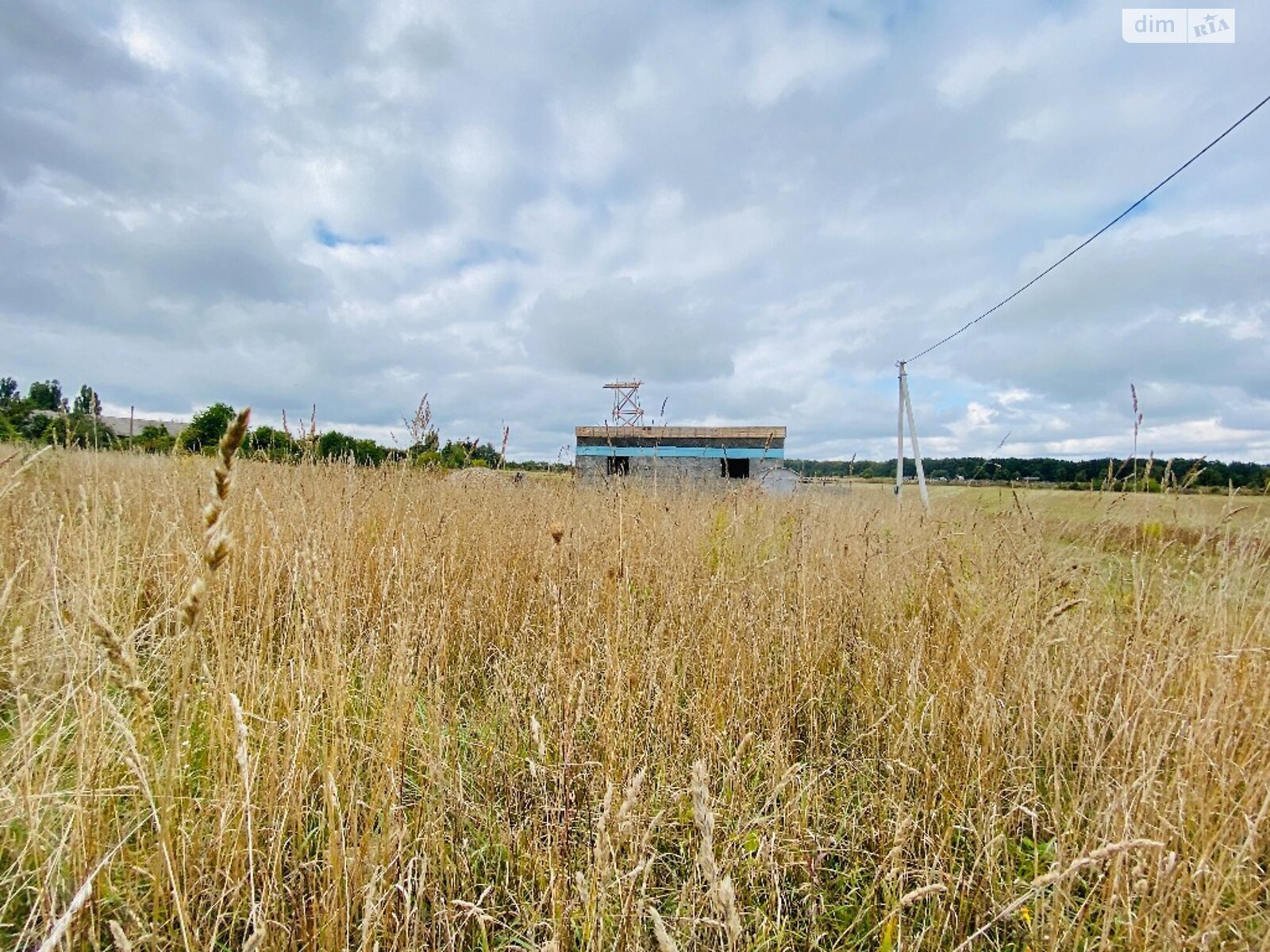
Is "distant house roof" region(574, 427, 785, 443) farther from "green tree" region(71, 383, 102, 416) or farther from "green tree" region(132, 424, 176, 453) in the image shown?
"green tree" region(71, 383, 102, 416)

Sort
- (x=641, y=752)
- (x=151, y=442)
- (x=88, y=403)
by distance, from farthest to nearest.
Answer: (x=151, y=442) → (x=88, y=403) → (x=641, y=752)

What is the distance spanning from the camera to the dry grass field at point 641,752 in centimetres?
124

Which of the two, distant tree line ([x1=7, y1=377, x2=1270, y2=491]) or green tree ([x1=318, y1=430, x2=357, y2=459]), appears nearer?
distant tree line ([x1=7, y1=377, x2=1270, y2=491])

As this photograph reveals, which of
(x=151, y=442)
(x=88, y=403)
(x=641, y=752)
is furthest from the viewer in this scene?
(x=151, y=442)

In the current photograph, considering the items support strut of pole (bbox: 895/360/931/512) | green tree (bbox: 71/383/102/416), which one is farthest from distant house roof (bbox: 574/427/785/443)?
green tree (bbox: 71/383/102/416)

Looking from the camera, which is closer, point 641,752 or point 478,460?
point 641,752

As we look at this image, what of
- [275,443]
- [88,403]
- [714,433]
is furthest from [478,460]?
[714,433]

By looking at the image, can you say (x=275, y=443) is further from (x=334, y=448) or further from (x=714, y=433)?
(x=714, y=433)

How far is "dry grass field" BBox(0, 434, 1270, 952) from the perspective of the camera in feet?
4.07

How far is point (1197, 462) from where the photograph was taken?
2.79 m

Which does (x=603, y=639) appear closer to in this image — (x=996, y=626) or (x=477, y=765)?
(x=477, y=765)

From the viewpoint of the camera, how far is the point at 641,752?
6.04 ft

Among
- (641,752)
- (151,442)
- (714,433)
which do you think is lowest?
(641,752)

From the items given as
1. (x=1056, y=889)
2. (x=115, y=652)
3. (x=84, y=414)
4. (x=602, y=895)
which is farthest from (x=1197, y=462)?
(x=84, y=414)
